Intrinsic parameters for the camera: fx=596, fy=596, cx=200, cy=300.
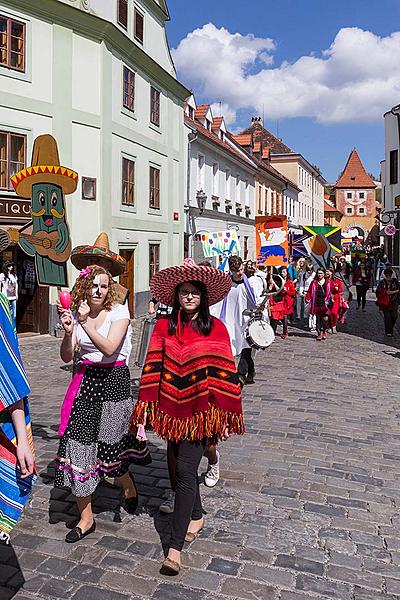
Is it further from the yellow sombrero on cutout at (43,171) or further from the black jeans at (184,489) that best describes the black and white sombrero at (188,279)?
the yellow sombrero on cutout at (43,171)

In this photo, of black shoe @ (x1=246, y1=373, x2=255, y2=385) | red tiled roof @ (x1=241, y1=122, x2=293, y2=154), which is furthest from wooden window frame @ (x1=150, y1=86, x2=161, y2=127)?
red tiled roof @ (x1=241, y1=122, x2=293, y2=154)

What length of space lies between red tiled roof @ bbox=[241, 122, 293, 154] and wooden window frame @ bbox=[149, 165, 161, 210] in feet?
105

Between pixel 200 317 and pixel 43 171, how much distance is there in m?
1.95

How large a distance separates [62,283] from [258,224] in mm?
9865

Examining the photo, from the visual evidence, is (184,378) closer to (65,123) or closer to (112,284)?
(112,284)

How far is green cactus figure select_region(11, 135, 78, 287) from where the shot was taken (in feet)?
15.3

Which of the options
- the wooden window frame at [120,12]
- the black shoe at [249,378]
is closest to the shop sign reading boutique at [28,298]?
the wooden window frame at [120,12]

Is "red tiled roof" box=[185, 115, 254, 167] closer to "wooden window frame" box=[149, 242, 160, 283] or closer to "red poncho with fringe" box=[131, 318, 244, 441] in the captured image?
"wooden window frame" box=[149, 242, 160, 283]

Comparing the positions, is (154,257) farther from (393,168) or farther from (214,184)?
(393,168)

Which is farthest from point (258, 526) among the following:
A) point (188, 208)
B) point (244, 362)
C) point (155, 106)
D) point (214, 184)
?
point (214, 184)

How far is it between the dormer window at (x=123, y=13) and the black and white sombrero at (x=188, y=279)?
15642 mm

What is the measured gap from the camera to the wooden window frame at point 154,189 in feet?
65.9

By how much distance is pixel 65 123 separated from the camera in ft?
49.3

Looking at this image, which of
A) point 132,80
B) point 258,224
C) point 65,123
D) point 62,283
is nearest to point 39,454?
point 62,283
